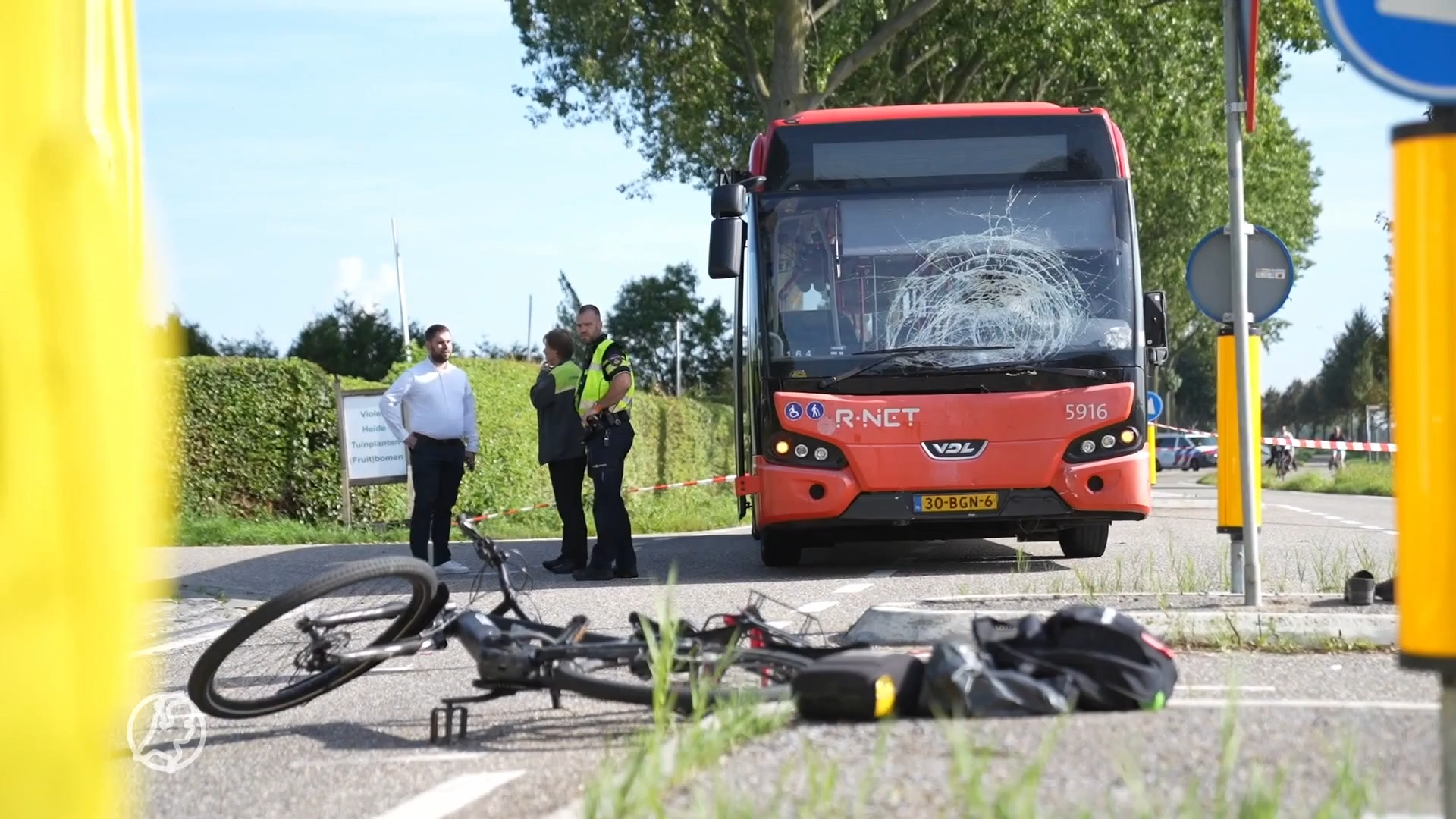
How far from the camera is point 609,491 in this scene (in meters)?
12.4

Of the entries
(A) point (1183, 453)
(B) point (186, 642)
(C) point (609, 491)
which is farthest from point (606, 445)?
(A) point (1183, 453)

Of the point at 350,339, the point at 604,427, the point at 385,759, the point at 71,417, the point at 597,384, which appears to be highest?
the point at 350,339

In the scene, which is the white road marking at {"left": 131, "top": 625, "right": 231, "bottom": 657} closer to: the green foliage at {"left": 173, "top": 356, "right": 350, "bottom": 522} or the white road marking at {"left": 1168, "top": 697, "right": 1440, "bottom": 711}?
the white road marking at {"left": 1168, "top": 697, "right": 1440, "bottom": 711}

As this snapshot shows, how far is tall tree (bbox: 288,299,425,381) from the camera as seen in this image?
44.6 meters

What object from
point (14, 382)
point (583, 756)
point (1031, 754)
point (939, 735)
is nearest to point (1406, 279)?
point (1031, 754)

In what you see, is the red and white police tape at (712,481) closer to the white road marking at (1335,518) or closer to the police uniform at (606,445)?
the white road marking at (1335,518)

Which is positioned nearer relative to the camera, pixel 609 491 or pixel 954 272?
pixel 954 272

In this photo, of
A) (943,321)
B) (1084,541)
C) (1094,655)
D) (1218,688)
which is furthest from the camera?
(1084,541)

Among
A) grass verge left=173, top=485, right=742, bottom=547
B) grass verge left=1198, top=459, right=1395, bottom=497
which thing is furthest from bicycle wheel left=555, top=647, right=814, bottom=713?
grass verge left=1198, top=459, right=1395, bottom=497

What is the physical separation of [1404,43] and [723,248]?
8.98 metres

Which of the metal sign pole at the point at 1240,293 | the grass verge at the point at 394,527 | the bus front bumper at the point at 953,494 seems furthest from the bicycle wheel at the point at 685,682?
the grass verge at the point at 394,527

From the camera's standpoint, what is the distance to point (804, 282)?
39.7ft

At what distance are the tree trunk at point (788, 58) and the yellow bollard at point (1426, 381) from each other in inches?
987

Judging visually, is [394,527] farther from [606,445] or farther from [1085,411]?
[1085,411]
